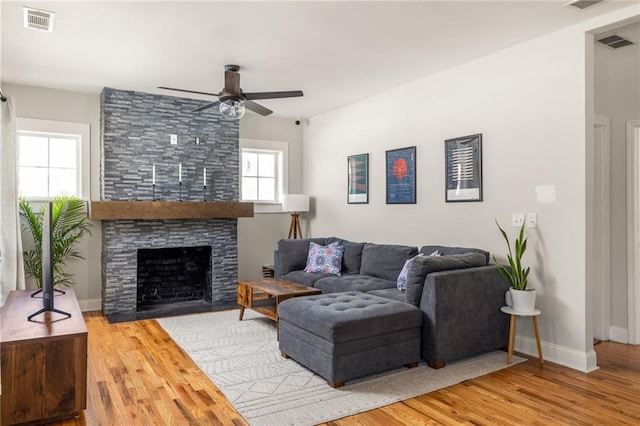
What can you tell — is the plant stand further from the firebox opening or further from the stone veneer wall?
the firebox opening

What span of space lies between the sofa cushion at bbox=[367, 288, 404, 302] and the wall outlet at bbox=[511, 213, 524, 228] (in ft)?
3.75

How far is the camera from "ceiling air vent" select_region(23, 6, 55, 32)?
3.05m

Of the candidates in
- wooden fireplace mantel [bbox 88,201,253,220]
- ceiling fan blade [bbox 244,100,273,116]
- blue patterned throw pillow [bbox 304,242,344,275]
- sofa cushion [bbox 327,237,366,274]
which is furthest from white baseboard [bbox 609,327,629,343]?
wooden fireplace mantel [bbox 88,201,253,220]

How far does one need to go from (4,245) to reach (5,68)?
5.82ft

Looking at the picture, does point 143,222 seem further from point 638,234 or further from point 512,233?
point 638,234

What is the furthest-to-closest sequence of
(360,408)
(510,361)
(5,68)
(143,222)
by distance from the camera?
(143,222) < (5,68) < (510,361) < (360,408)

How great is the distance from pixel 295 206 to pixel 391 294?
8.96 ft

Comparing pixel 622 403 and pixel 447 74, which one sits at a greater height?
pixel 447 74

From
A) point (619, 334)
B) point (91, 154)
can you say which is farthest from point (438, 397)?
point (91, 154)

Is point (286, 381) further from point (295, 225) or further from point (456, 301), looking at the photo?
point (295, 225)

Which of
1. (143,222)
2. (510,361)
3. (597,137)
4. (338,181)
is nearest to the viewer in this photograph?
(510,361)

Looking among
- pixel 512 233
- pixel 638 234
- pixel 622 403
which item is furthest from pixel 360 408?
pixel 638 234

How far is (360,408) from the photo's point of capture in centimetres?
260

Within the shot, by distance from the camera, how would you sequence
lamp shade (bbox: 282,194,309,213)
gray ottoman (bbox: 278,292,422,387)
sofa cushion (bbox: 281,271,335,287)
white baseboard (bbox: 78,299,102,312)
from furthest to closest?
lamp shade (bbox: 282,194,309,213) → white baseboard (bbox: 78,299,102,312) → sofa cushion (bbox: 281,271,335,287) → gray ottoman (bbox: 278,292,422,387)
